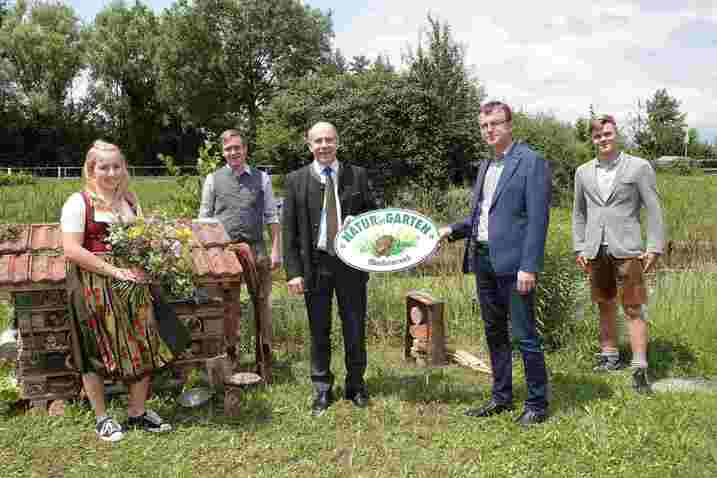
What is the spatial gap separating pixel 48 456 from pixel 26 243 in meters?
1.48

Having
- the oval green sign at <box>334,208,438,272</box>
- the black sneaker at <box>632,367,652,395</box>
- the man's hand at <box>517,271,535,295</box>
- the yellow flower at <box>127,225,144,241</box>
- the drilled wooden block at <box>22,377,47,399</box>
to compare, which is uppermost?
the yellow flower at <box>127,225,144,241</box>

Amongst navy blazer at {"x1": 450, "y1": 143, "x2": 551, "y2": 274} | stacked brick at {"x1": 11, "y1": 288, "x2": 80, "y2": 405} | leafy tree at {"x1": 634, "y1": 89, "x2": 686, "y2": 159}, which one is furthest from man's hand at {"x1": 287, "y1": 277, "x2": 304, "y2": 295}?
leafy tree at {"x1": 634, "y1": 89, "x2": 686, "y2": 159}

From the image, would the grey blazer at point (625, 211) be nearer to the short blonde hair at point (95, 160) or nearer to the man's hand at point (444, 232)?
the man's hand at point (444, 232)

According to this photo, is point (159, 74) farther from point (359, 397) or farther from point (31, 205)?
point (359, 397)

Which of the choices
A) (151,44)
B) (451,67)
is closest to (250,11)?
(151,44)

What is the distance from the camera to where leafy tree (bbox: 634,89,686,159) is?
3827 centimetres

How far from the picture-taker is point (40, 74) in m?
45.7

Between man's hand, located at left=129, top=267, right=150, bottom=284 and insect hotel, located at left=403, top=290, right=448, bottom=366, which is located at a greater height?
man's hand, located at left=129, top=267, right=150, bottom=284

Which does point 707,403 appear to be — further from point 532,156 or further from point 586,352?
point 532,156

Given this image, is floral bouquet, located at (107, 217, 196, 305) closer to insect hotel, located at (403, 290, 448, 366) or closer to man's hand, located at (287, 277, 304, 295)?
man's hand, located at (287, 277, 304, 295)

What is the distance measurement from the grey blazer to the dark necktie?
1992mm

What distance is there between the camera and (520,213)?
404cm

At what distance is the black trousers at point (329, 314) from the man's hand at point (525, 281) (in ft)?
3.61

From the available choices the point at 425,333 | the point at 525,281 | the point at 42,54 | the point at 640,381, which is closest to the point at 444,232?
the point at 525,281
